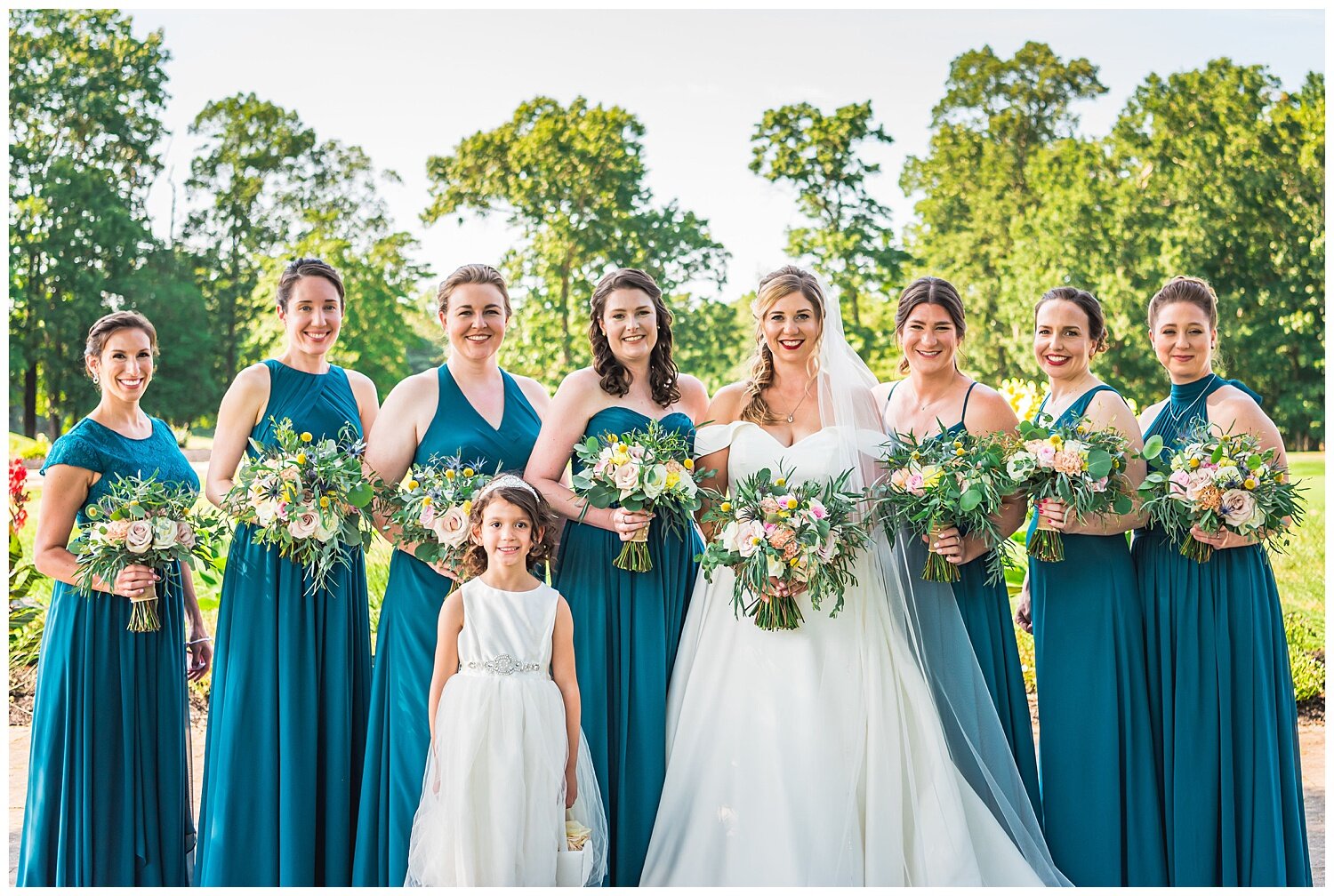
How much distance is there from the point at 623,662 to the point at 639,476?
86 cm

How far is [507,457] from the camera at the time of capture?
5.04 metres

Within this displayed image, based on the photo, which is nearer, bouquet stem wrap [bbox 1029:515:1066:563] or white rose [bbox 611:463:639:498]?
white rose [bbox 611:463:639:498]

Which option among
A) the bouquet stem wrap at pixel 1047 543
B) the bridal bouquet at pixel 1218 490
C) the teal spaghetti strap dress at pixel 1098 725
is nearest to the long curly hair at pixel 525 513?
the bouquet stem wrap at pixel 1047 543

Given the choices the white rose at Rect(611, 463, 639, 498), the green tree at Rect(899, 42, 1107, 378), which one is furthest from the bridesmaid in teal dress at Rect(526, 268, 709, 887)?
the green tree at Rect(899, 42, 1107, 378)

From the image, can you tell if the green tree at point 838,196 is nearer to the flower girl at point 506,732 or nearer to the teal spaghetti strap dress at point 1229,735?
the teal spaghetti strap dress at point 1229,735

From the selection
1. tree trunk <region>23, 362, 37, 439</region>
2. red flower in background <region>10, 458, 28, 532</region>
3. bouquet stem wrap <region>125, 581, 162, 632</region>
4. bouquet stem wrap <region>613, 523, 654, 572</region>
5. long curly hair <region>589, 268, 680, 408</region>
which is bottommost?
bouquet stem wrap <region>125, 581, 162, 632</region>

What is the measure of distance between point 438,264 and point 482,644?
10.7 m

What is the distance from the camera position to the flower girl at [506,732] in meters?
4.35

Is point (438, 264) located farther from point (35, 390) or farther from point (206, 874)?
point (206, 874)

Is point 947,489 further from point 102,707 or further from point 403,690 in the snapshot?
point 102,707

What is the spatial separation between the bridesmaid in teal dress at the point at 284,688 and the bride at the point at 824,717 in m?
1.39

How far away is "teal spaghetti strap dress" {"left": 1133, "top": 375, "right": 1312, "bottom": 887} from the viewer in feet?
15.6

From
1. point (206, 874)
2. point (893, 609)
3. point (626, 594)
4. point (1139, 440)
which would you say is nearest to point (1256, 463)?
point (1139, 440)

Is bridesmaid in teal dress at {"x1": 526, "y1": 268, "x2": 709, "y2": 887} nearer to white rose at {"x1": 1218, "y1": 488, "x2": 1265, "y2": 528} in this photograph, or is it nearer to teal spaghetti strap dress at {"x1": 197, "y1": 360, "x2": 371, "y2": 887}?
teal spaghetti strap dress at {"x1": 197, "y1": 360, "x2": 371, "y2": 887}
